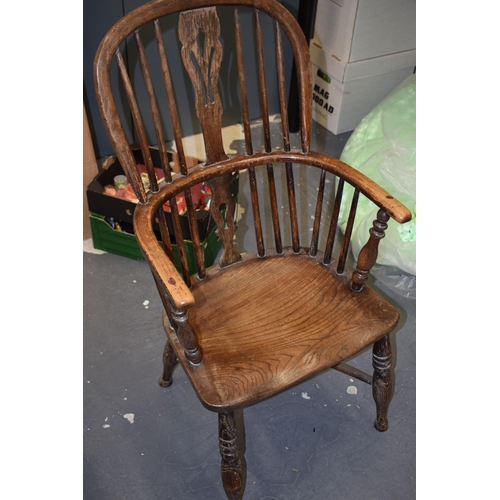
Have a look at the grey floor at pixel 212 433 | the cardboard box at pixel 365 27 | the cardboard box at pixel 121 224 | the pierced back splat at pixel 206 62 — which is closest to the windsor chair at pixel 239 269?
the pierced back splat at pixel 206 62

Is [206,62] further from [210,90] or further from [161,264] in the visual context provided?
[161,264]

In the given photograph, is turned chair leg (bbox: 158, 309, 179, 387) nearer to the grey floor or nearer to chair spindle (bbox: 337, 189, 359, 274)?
the grey floor

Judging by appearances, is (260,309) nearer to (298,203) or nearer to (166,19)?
(298,203)

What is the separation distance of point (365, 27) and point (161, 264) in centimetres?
181

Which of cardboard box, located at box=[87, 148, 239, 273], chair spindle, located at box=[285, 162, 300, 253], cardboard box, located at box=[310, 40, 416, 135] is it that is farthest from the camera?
cardboard box, located at box=[310, 40, 416, 135]

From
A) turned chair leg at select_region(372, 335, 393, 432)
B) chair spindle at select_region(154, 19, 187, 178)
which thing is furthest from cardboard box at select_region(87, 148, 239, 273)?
turned chair leg at select_region(372, 335, 393, 432)

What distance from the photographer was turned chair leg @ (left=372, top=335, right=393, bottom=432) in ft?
4.83

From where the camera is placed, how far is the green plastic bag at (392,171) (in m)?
2.01

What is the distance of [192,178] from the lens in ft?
4.45

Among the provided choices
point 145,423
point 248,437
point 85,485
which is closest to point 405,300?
point 248,437

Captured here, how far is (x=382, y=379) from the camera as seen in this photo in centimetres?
154

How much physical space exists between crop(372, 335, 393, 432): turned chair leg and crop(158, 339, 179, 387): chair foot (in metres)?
0.57

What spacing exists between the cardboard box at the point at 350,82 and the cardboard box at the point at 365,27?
1.4 inches

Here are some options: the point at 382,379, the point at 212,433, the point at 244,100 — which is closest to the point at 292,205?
the point at 244,100
